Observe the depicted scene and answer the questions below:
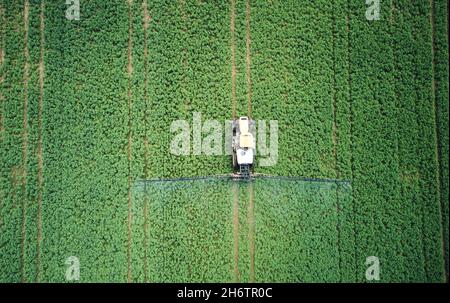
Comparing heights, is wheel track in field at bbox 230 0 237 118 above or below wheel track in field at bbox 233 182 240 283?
above

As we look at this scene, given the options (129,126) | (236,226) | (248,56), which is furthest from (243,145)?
(129,126)

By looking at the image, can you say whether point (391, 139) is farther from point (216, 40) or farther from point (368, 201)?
point (216, 40)

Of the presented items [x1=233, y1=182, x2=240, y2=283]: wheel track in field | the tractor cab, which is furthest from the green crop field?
the tractor cab

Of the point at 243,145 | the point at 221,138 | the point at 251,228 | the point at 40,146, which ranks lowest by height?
the point at 251,228

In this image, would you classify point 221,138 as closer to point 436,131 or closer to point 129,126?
point 129,126

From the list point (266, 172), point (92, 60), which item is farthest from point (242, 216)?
point (92, 60)

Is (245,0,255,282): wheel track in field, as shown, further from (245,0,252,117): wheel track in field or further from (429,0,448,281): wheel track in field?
(429,0,448,281): wheel track in field

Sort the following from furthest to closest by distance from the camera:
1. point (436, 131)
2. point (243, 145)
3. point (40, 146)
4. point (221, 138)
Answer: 1. point (436, 131)
2. point (221, 138)
3. point (40, 146)
4. point (243, 145)

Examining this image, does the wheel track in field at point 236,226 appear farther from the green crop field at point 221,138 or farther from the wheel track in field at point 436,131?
the wheel track in field at point 436,131
